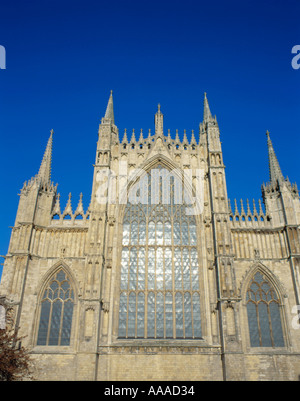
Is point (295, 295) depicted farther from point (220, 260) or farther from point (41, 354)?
point (41, 354)

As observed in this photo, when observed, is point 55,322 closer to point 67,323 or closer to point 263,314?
point 67,323

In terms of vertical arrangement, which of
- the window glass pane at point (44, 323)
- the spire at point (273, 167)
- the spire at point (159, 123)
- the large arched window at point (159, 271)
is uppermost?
the spire at point (159, 123)

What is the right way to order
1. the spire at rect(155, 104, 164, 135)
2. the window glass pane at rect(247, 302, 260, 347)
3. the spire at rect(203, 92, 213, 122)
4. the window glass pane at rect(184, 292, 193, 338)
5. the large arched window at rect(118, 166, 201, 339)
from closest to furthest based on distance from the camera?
the window glass pane at rect(247, 302, 260, 347) → the window glass pane at rect(184, 292, 193, 338) → the large arched window at rect(118, 166, 201, 339) → the spire at rect(155, 104, 164, 135) → the spire at rect(203, 92, 213, 122)

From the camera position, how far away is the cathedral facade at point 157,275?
1892 centimetres

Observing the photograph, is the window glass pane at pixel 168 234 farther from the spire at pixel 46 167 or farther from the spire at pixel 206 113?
the spire at pixel 206 113

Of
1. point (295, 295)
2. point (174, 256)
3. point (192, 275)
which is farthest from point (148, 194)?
point (295, 295)

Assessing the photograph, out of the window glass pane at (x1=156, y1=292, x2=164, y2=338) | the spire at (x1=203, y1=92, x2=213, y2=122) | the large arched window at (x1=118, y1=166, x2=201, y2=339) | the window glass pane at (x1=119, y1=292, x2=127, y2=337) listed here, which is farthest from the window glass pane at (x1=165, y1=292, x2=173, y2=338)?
the spire at (x1=203, y1=92, x2=213, y2=122)

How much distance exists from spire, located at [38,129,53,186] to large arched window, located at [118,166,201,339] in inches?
237

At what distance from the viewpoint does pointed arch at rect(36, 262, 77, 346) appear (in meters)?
19.8

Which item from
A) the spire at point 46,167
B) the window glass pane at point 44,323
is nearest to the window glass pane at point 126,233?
the window glass pane at point 44,323

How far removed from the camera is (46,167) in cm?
2547

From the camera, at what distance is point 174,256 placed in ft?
72.3

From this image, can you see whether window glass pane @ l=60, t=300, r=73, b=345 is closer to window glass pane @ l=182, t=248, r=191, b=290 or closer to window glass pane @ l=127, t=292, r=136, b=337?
window glass pane @ l=127, t=292, r=136, b=337

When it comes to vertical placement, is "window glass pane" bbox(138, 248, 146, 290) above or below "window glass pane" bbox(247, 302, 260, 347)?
above
